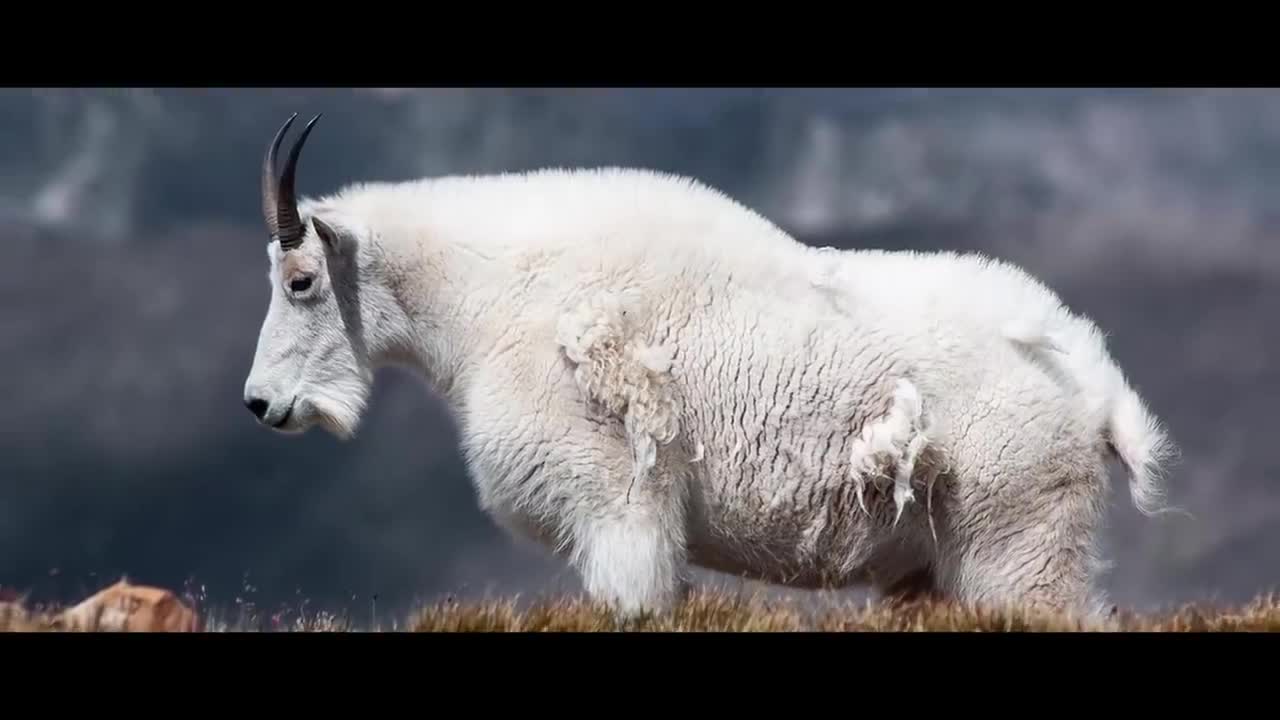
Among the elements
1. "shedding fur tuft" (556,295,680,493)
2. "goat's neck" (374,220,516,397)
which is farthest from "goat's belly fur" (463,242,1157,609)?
"goat's neck" (374,220,516,397)

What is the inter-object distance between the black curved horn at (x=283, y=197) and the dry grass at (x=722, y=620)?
7.28ft

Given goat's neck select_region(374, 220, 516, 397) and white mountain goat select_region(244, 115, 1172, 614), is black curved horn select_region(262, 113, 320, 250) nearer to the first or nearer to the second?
white mountain goat select_region(244, 115, 1172, 614)

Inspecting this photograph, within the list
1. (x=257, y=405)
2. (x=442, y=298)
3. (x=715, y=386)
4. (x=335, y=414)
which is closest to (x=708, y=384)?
(x=715, y=386)

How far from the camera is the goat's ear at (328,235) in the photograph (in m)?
8.45

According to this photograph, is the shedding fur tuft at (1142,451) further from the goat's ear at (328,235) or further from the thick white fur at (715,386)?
the goat's ear at (328,235)

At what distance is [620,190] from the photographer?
8.73m

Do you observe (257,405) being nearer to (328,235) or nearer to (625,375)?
(328,235)

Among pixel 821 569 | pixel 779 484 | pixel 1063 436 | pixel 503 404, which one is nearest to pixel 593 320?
pixel 503 404

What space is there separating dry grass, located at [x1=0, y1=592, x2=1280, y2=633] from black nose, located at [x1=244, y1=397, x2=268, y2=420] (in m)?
1.48

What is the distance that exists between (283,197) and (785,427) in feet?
10.2

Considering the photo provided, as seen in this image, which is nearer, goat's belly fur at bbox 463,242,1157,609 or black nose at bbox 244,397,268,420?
goat's belly fur at bbox 463,242,1157,609

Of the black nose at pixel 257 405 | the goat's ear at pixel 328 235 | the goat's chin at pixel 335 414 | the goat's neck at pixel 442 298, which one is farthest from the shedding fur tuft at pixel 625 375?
the black nose at pixel 257 405

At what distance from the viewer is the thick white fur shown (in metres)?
8.07

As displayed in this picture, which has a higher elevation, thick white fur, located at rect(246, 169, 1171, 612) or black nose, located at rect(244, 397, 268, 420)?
thick white fur, located at rect(246, 169, 1171, 612)
